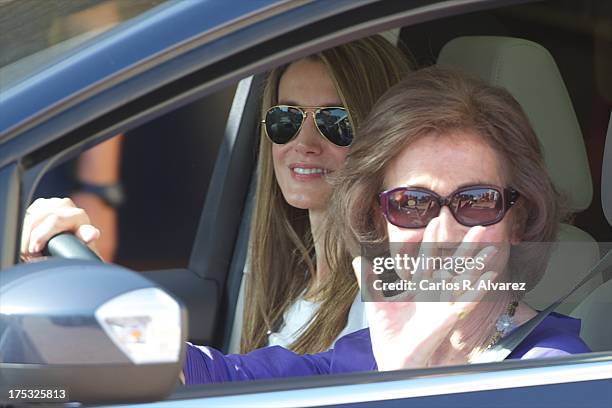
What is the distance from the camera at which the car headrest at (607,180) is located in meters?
2.21

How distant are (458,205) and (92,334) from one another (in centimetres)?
72

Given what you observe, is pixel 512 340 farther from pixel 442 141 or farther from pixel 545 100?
pixel 545 100

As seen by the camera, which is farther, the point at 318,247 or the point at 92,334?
the point at 318,247

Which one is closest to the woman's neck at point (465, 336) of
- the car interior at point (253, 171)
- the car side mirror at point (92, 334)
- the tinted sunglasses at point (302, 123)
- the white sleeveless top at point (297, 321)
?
the car interior at point (253, 171)

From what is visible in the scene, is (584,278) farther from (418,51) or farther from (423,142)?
(418,51)

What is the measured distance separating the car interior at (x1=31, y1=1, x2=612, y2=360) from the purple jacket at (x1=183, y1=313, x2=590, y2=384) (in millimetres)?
74

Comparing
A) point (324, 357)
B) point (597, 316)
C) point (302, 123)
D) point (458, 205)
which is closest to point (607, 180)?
point (597, 316)

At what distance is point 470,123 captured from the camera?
2.06 metres

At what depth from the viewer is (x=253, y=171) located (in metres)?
3.39

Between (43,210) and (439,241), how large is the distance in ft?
2.23

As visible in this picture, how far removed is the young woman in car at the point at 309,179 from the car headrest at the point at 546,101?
0.24 metres

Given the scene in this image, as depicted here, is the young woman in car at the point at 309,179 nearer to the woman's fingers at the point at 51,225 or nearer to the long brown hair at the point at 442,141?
the long brown hair at the point at 442,141

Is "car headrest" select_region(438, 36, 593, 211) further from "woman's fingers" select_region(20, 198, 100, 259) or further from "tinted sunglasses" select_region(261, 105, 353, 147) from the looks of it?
"woman's fingers" select_region(20, 198, 100, 259)

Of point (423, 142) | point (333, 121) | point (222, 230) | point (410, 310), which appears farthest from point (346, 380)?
point (222, 230)
